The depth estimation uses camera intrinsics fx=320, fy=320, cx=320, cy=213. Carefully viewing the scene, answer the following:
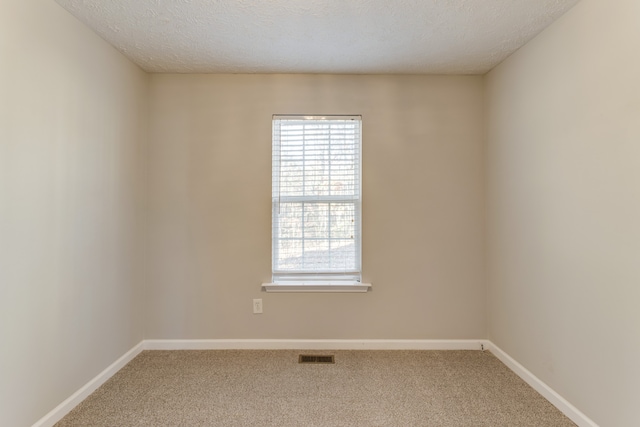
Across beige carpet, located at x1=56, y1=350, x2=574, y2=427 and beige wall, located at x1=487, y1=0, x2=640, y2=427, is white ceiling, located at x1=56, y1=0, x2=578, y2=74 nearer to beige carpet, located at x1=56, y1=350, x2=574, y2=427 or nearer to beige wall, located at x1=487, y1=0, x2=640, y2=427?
beige wall, located at x1=487, y1=0, x2=640, y2=427

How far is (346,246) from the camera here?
9.02ft

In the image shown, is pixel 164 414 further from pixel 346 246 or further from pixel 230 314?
pixel 346 246

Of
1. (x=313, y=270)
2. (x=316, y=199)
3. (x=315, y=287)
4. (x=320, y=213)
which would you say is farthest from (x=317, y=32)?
(x=315, y=287)

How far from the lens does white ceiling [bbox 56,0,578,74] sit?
1.79 meters

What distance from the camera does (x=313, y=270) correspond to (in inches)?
108

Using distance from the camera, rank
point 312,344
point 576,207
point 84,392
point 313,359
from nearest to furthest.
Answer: point 576,207 < point 84,392 < point 313,359 < point 312,344

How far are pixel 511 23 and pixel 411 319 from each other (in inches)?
88.2

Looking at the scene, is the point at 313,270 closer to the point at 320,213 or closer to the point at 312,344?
the point at 320,213

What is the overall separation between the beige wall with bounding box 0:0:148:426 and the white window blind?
3.83ft

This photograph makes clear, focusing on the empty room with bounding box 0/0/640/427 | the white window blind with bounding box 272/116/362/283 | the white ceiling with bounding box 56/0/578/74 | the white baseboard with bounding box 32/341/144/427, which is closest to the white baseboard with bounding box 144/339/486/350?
the empty room with bounding box 0/0/640/427

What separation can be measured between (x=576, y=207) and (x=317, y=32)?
1.86 meters

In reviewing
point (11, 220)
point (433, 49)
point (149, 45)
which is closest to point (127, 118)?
point (149, 45)

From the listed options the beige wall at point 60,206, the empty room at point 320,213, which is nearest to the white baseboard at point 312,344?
the empty room at point 320,213

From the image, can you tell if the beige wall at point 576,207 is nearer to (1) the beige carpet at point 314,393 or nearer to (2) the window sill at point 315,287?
(1) the beige carpet at point 314,393
